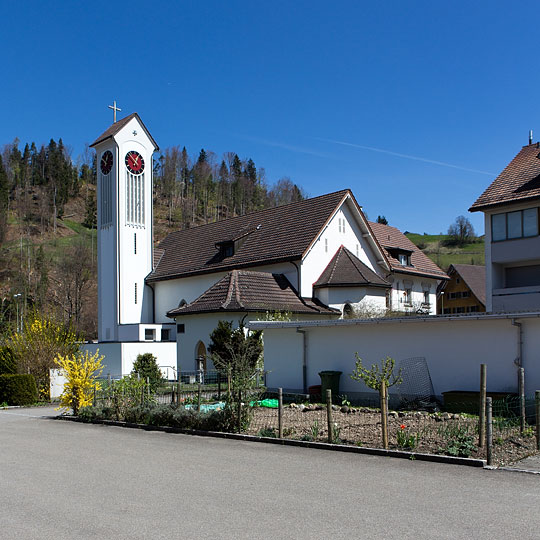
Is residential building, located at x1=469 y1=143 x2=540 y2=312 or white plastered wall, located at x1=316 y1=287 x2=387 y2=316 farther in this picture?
residential building, located at x1=469 y1=143 x2=540 y2=312

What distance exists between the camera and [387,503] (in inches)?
337

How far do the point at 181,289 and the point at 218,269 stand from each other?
14.7ft

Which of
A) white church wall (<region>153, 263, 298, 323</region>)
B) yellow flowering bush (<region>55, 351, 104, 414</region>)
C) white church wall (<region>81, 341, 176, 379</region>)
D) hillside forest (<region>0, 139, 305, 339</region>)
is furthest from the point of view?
hillside forest (<region>0, 139, 305, 339</region>)

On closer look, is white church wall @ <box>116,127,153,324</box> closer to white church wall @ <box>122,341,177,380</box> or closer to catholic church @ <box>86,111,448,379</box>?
catholic church @ <box>86,111,448,379</box>

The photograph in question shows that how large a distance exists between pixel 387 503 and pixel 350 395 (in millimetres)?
14236

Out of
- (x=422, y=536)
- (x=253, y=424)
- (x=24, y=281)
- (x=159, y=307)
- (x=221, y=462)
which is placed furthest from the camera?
(x=24, y=281)

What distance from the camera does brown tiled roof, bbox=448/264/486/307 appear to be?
75125mm

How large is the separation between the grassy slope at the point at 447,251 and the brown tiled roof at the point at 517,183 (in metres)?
59.9

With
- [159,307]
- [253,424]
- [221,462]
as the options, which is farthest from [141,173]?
[221,462]

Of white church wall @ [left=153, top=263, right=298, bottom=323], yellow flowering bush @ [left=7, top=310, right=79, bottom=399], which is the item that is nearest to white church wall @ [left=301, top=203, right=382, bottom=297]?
white church wall @ [left=153, top=263, right=298, bottom=323]

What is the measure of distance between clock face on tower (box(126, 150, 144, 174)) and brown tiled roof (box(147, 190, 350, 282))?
249 inches

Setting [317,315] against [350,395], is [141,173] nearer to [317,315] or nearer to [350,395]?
[317,315]

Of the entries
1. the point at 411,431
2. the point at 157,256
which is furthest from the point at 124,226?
the point at 411,431

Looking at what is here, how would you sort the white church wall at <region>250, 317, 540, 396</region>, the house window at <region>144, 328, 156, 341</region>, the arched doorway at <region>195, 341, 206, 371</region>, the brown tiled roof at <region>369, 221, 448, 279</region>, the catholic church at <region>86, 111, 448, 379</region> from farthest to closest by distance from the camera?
the brown tiled roof at <region>369, 221, 448, 279</region> < the house window at <region>144, 328, 156, 341</region> < the catholic church at <region>86, 111, 448, 379</region> < the arched doorway at <region>195, 341, 206, 371</region> < the white church wall at <region>250, 317, 540, 396</region>
